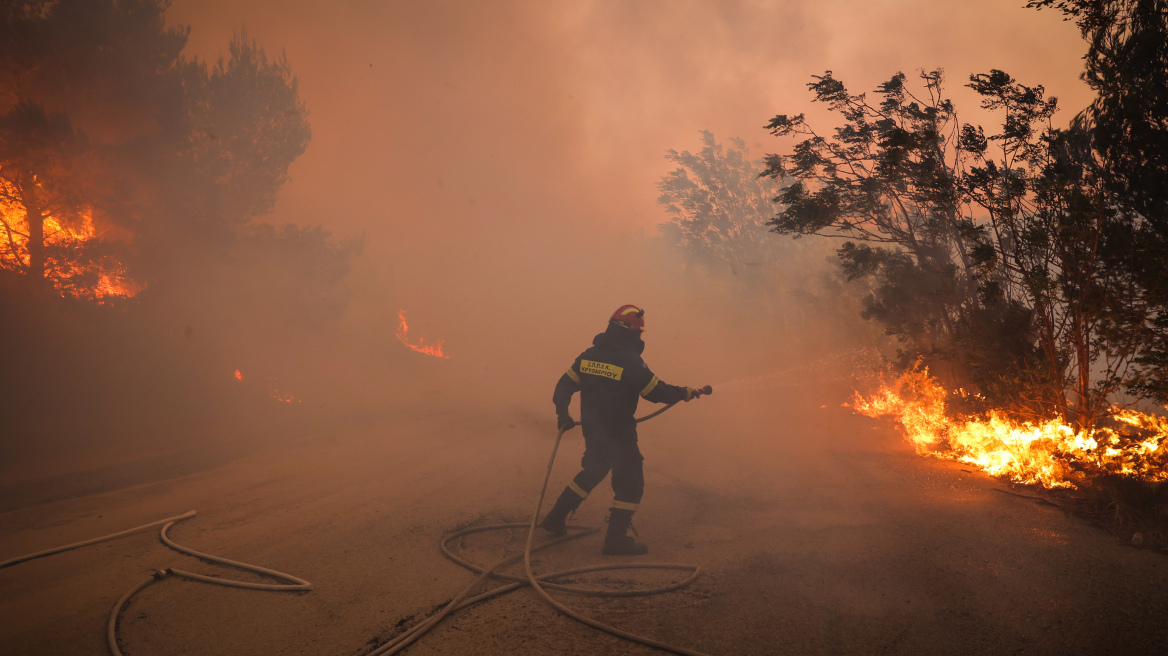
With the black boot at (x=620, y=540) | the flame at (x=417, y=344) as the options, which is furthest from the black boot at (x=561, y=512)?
the flame at (x=417, y=344)

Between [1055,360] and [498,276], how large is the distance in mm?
42318

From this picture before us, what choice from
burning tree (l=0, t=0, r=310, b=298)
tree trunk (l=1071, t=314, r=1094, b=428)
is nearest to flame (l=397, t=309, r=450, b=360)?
burning tree (l=0, t=0, r=310, b=298)

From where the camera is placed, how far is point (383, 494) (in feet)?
20.7

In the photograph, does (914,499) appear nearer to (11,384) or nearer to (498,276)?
(11,384)

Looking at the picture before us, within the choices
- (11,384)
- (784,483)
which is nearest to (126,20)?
(11,384)

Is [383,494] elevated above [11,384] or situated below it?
below

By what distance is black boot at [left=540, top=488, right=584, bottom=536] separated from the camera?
499cm

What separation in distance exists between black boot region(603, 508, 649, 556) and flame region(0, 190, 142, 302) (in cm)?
1559

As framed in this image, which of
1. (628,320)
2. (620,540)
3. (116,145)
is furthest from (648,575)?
(116,145)

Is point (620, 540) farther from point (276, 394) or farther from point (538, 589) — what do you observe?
point (276, 394)

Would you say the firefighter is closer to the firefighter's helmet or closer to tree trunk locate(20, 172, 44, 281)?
the firefighter's helmet

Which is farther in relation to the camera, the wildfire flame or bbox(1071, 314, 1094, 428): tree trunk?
the wildfire flame

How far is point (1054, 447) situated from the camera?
5648 millimetres

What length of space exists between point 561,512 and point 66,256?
15.1 meters
